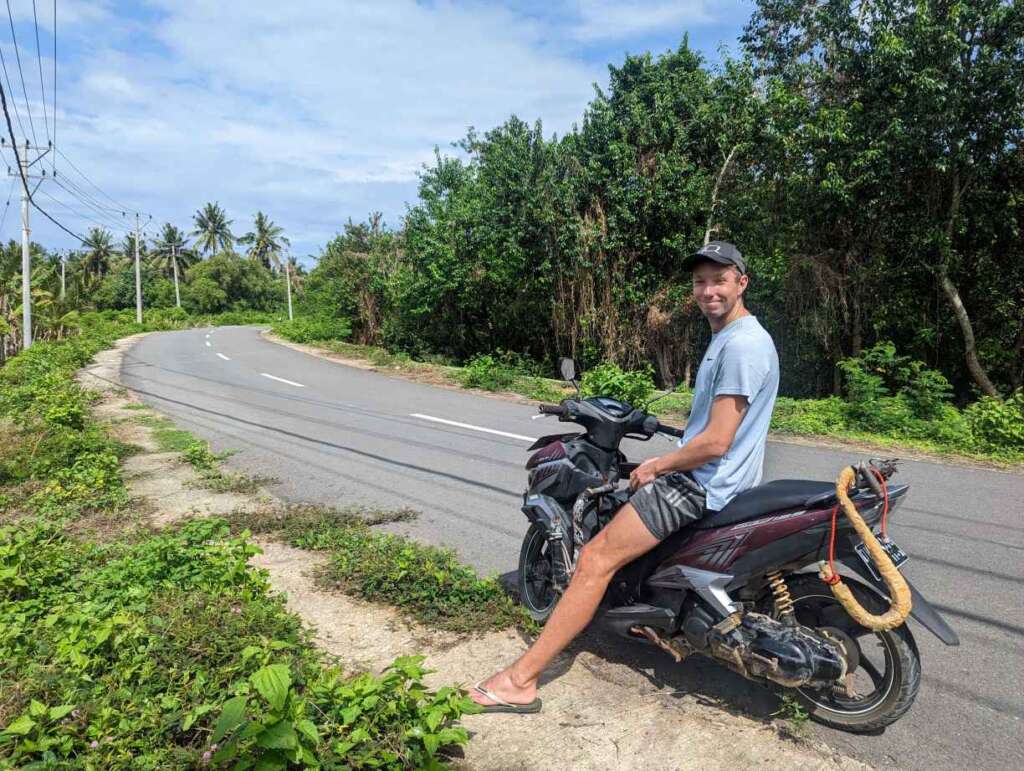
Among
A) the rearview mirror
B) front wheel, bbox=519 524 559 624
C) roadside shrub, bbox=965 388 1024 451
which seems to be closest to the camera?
the rearview mirror

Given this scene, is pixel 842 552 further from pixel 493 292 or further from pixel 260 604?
pixel 493 292

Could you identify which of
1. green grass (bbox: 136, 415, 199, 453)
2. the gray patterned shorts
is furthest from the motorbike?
green grass (bbox: 136, 415, 199, 453)

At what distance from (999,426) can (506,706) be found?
8306 millimetres

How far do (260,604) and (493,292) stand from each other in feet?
60.9

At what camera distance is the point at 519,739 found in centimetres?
277

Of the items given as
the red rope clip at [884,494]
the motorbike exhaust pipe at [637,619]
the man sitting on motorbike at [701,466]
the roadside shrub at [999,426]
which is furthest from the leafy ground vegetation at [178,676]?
the roadside shrub at [999,426]

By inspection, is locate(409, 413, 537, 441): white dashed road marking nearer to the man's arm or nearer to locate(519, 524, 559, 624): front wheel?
locate(519, 524, 559, 624): front wheel

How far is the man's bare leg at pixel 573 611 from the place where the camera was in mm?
2898

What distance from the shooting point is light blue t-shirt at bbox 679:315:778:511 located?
2.65m

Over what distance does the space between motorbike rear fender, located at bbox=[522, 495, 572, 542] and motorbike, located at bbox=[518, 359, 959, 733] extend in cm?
41

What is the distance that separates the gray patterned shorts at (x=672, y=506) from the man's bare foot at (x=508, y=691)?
2.83 feet

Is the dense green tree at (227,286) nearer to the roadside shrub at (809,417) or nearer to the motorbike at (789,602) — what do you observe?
the roadside shrub at (809,417)

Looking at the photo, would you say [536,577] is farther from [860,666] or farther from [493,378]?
[493,378]

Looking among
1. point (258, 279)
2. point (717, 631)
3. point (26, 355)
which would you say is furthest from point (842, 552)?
point (258, 279)
